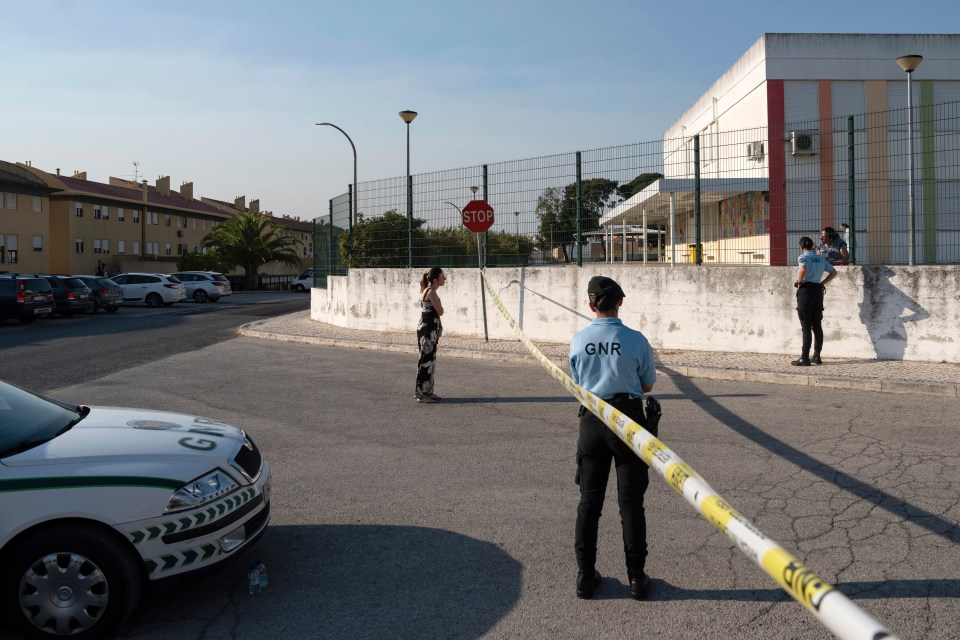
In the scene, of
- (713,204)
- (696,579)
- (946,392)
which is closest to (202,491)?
(696,579)

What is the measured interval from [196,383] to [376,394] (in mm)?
2877

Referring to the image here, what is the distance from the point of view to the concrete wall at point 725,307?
36.0ft

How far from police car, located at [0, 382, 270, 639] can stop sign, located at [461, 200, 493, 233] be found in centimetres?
1077

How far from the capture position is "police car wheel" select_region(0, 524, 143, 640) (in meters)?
3.49

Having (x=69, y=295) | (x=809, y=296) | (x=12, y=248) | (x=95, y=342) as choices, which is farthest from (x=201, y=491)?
(x=12, y=248)

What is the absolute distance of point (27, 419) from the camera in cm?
426

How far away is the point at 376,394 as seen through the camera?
9.88 m

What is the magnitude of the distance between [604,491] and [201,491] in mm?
1974

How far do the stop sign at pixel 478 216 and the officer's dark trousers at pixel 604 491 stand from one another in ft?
35.2

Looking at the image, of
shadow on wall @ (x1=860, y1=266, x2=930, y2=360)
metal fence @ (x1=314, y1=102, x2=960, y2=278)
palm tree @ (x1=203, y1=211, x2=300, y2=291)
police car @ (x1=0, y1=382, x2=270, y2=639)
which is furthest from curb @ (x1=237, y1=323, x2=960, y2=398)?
palm tree @ (x1=203, y1=211, x2=300, y2=291)

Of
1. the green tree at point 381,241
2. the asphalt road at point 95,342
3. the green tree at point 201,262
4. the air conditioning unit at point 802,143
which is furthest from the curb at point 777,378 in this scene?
the green tree at point 201,262

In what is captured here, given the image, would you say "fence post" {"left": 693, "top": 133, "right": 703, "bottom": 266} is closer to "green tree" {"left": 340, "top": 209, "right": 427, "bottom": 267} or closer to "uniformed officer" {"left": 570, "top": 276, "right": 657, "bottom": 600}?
"green tree" {"left": 340, "top": 209, "right": 427, "bottom": 267}

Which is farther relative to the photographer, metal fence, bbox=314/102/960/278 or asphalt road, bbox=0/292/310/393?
asphalt road, bbox=0/292/310/393

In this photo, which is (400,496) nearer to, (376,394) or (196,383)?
(376,394)
